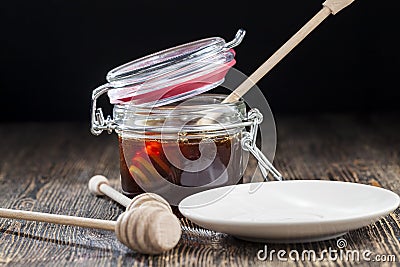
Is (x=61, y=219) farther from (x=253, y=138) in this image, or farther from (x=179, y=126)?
(x=253, y=138)

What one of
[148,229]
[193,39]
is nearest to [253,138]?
[148,229]

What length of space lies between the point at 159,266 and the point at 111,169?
0.80m

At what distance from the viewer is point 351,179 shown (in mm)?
1604

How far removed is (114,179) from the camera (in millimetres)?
1667

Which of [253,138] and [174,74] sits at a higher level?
[174,74]

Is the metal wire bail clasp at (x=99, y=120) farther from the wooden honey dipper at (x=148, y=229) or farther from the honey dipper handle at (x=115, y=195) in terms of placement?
the wooden honey dipper at (x=148, y=229)

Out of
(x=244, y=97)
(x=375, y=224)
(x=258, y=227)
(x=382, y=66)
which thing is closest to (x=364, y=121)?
(x=382, y=66)

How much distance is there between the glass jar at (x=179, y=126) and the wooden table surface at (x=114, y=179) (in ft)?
0.28

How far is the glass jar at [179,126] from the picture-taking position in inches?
48.1

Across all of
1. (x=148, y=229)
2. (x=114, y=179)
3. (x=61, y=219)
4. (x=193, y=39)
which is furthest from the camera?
(x=193, y=39)

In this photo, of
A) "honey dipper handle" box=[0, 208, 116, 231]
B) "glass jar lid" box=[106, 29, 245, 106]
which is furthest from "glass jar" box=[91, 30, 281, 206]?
"honey dipper handle" box=[0, 208, 116, 231]

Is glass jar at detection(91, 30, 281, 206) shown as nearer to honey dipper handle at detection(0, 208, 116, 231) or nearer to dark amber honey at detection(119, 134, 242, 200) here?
dark amber honey at detection(119, 134, 242, 200)

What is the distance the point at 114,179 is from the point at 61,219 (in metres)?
0.53

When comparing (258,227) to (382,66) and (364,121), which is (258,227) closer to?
(364,121)
